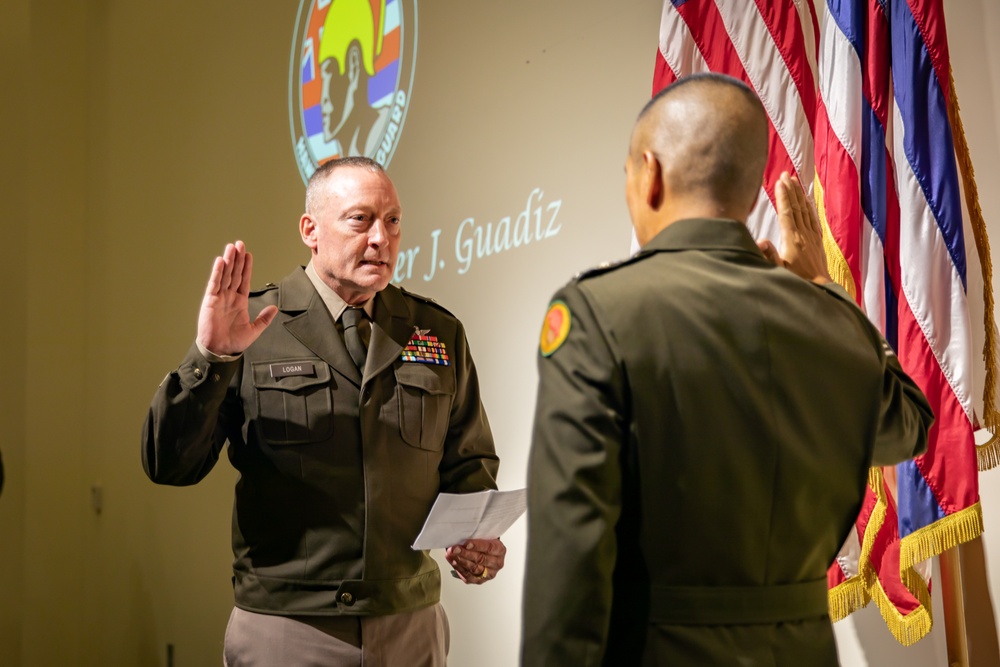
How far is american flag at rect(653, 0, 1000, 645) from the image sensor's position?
6.47ft

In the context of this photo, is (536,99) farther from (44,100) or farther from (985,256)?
(44,100)

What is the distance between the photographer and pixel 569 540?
1.05m

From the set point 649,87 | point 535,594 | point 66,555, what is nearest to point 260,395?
point 535,594

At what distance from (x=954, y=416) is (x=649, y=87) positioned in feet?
3.97

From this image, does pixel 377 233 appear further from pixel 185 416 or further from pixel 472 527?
pixel 472 527

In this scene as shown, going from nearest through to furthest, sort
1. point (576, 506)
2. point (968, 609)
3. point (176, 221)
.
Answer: point (576, 506) → point (968, 609) → point (176, 221)

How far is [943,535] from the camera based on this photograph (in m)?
1.94

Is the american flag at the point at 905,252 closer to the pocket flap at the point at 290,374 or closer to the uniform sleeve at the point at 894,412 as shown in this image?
the uniform sleeve at the point at 894,412

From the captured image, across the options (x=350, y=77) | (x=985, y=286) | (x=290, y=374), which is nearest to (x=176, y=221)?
(x=350, y=77)

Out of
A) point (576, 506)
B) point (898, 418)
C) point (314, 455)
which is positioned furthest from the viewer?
point (314, 455)

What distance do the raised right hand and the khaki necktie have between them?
0.21 metres

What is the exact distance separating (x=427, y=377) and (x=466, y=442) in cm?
18

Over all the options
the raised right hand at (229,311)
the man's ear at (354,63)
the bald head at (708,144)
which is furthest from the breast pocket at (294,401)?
the man's ear at (354,63)

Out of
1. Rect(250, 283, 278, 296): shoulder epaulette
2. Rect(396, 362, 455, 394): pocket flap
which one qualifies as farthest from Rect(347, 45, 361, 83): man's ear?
Rect(396, 362, 455, 394): pocket flap
